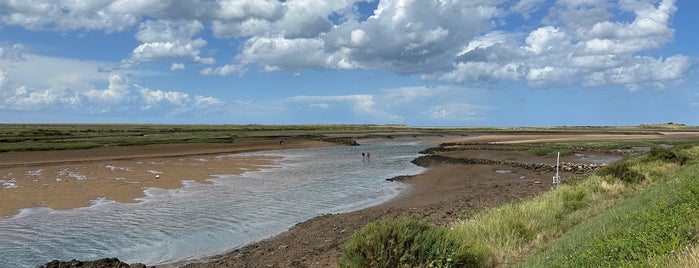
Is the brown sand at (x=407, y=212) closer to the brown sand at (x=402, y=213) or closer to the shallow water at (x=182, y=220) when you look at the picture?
the brown sand at (x=402, y=213)

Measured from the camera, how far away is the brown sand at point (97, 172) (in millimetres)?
23547

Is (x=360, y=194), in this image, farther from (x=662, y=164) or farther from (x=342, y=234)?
(x=662, y=164)

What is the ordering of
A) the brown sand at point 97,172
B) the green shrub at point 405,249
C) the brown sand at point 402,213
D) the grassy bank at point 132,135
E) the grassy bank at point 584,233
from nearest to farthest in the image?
the grassy bank at point 584,233 < the green shrub at point 405,249 < the brown sand at point 402,213 < the brown sand at point 97,172 < the grassy bank at point 132,135

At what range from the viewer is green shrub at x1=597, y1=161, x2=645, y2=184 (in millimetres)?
18766

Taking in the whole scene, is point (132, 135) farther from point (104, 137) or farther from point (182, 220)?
point (182, 220)

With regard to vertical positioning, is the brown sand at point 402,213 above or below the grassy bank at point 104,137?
below

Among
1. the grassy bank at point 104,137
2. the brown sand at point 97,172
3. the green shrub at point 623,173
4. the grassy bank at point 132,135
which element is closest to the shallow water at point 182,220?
the brown sand at point 97,172

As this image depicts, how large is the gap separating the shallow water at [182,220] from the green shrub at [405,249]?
249 inches

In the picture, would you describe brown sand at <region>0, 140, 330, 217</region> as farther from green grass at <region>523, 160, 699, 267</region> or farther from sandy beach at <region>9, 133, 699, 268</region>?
green grass at <region>523, 160, 699, 267</region>

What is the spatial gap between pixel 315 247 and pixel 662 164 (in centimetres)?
1766

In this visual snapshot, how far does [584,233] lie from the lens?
31.0 ft

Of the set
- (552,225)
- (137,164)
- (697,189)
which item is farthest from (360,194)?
(137,164)

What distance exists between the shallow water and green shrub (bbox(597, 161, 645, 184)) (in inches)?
359

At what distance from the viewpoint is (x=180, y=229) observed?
54.8 ft
